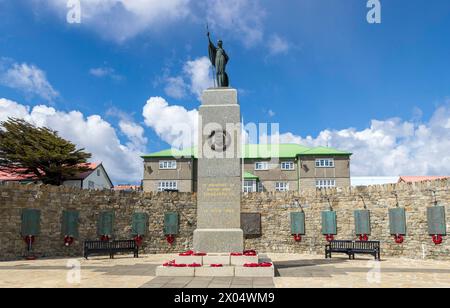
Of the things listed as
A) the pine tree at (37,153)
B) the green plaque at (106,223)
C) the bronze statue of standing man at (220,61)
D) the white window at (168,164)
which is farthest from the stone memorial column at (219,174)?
the white window at (168,164)

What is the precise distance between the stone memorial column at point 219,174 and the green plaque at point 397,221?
912cm

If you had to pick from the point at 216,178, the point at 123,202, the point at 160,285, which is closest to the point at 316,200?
the point at 216,178

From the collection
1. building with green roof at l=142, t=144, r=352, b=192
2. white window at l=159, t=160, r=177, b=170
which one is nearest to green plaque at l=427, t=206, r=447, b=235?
building with green roof at l=142, t=144, r=352, b=192

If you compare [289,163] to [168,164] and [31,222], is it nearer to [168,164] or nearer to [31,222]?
[168,164]

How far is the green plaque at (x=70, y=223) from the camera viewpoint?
17.7m

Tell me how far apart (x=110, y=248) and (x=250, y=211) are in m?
8.13

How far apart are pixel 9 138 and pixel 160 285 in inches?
1115

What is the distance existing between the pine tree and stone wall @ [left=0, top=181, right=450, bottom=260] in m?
14.0

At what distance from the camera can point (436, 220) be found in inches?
597

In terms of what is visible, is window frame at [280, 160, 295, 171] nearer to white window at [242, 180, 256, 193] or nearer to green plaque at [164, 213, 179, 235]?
white window at [242, 180, 256, 193]

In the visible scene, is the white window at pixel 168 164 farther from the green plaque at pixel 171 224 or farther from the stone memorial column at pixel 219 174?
the stone memorial column at pixel 219 174

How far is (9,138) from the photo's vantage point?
30.5 m

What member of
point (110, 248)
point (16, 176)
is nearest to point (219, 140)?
point (110, 248)
